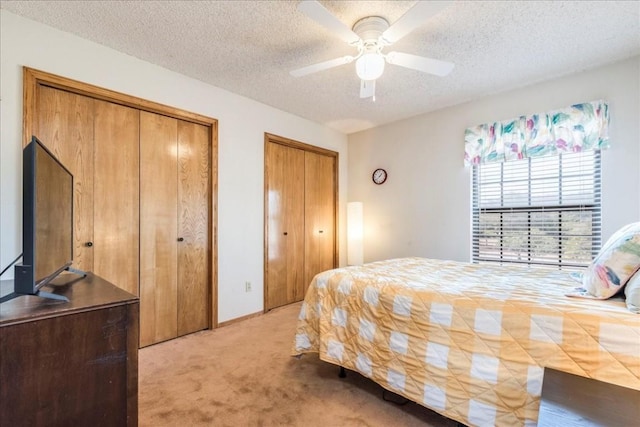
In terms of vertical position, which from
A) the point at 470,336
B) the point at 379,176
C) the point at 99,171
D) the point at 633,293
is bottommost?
the point at 470,336

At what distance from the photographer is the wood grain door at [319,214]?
3.92 m

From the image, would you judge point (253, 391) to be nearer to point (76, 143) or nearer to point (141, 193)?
point (141, 193)

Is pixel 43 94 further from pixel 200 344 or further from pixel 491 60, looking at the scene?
pixel 491 60

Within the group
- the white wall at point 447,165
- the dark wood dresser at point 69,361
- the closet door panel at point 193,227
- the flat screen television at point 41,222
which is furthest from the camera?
the closet door panel at point 193,227

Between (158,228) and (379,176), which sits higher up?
(379,176)

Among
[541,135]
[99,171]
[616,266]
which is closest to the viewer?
[616,266]

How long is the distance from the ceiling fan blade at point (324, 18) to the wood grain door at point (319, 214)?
2201mm

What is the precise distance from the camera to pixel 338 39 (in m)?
2.11

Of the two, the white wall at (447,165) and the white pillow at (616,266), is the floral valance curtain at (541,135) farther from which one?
the white pillow at (616,266)

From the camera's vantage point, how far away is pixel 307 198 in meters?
3.92

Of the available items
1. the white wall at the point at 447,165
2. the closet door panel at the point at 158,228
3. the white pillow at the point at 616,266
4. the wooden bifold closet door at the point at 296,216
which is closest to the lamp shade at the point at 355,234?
the white wall at the point at 447,165

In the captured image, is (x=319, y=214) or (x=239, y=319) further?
(x=319, y=214)

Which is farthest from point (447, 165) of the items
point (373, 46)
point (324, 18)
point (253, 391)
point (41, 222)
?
point (41, 222)

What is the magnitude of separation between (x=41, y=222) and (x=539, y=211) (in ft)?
11.9
